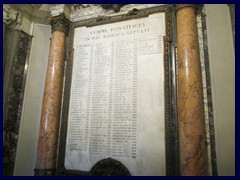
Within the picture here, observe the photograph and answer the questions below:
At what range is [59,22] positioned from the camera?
3.36 metres

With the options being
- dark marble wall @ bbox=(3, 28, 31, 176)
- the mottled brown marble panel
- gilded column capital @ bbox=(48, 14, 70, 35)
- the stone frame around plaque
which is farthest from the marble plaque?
dark marble wall @ bbox=(3, 28, 31, 176)

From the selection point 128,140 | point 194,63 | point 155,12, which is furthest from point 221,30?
point 128,140

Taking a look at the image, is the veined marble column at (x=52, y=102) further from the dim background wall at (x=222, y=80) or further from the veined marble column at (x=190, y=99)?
the dim background wall at (x=222, y=80)

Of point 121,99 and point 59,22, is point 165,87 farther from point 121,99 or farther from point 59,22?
point 59,22

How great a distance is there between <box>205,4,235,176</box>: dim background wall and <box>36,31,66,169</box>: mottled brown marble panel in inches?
85.6

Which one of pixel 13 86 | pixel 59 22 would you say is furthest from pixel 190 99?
pixel 13 86

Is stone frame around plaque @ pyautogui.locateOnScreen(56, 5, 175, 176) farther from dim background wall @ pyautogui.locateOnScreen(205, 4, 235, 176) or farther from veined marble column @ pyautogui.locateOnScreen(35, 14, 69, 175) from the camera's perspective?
dim background wall @ pyautogui.locateOnScreen(205, 4, 235, 176)

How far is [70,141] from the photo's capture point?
2928mm

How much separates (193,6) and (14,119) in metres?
3.08

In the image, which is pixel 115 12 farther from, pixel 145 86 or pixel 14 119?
pixel 14 119

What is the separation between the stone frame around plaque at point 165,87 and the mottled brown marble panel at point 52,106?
86 millimetres

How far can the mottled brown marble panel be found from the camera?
2.86 m

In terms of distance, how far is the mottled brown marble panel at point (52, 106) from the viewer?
9.37 feet

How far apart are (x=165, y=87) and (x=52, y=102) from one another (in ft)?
5.45
